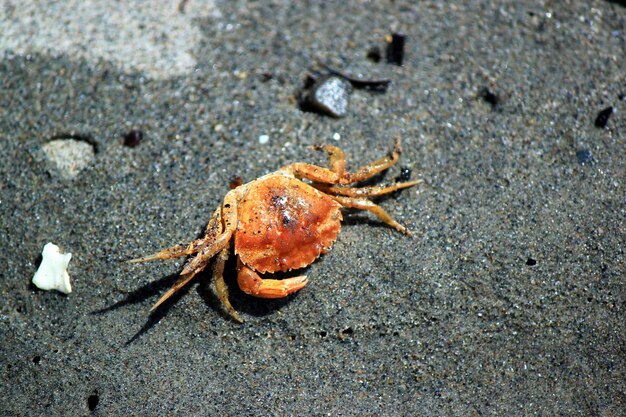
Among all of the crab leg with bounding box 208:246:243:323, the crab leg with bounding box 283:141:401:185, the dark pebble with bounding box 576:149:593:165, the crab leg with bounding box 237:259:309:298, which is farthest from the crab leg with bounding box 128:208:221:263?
the dark pebble with bounding box 576:149:593:165

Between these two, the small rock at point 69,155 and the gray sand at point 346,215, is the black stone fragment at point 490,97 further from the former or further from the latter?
the small rock at point 69,155

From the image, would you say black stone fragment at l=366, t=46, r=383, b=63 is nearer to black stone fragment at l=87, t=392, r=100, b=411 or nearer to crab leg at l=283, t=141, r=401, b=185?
crab leg at l=283, t=141, r=401, b=185

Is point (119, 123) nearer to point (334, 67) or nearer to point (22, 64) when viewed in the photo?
point (22, 64)

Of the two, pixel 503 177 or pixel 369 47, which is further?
pixel 369 47

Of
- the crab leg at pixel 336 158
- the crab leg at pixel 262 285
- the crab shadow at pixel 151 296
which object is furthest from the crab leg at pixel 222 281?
the crab leg at pixel 336 158

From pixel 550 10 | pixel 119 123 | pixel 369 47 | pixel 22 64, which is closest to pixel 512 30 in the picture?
pixel 550 10

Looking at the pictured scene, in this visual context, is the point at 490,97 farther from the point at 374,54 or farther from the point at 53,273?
the point at 53,273
